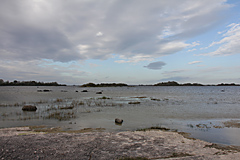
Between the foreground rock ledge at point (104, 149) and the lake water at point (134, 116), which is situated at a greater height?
the foreground rock ledge at point (104, 149)

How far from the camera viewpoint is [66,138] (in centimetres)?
1009

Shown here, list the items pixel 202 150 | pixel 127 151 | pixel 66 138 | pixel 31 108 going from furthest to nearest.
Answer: pixel 31 108 < pixel 66 138 < pixel 202 150 < pixel 127 151

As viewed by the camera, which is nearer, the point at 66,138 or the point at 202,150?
the point at 202,150

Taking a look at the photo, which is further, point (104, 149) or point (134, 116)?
point (134, 116)

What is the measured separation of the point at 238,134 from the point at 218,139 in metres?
3.04

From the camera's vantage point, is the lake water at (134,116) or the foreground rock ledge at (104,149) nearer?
the foreground rock ledge at (104,149)

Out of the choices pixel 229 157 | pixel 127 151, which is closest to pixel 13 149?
pixel 127 151

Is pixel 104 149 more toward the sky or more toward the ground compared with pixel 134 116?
more toward the sky

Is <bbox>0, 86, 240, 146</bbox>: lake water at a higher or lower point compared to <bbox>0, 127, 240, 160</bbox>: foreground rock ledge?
lower

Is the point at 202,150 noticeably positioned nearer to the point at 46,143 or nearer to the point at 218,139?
the point at 218,139

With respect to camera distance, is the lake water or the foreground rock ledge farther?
the lake water

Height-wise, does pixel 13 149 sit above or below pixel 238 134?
above

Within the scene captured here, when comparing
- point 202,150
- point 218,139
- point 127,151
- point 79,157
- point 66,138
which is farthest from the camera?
point 218,139

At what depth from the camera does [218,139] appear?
12164 millimetres
